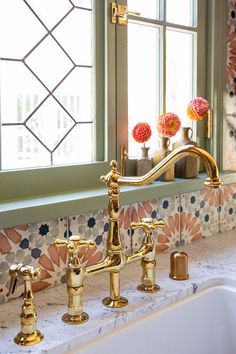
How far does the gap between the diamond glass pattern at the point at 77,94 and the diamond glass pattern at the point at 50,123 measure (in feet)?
0.08

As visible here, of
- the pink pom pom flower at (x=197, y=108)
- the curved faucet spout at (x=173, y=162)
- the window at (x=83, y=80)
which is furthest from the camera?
the pink pom pom flower at (x=197, y=108)

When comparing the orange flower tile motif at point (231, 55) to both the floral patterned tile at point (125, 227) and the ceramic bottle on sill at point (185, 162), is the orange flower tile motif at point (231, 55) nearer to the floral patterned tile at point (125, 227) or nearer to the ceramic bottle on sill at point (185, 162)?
the ceramic bottle on sill at point (185, 162)

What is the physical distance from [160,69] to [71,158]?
45 centimetres

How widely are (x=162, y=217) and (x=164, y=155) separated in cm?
19

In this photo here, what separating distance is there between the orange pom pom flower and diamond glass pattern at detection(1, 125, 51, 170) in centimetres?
29

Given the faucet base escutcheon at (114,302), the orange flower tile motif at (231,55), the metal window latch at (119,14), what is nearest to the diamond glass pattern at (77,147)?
the metal window latch at (119,14)

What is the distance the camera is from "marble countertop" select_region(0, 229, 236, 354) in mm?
967

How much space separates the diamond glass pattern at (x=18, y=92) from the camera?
1.22 m

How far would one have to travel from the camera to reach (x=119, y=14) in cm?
141

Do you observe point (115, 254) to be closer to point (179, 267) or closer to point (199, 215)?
point (179, 267)

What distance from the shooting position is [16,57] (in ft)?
4.05

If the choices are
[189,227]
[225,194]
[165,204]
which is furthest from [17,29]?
[225,194]

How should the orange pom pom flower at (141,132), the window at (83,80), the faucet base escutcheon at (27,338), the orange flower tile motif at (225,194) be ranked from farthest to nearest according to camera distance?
the orange flower tile motif at (225,194) < the orange pom pom flower at (141,132) < the window at (83,80) < the faucet base escutcheon at (27,338)

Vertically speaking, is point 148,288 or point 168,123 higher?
point 168,123
